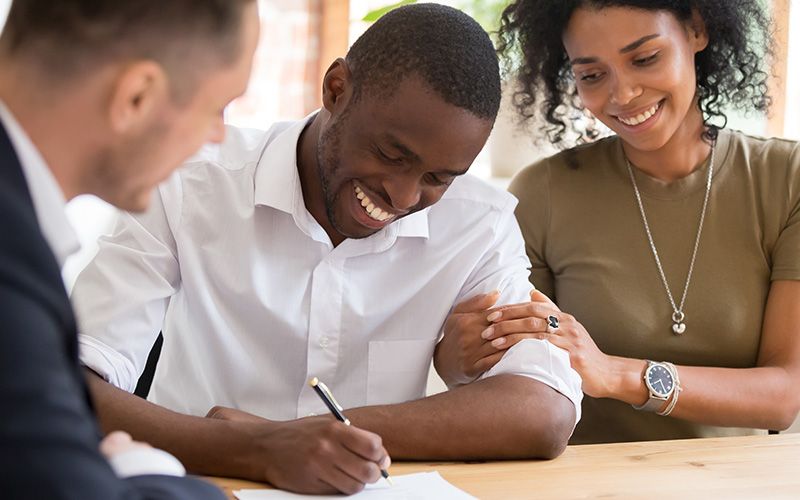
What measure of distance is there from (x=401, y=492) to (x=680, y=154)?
1.29 m

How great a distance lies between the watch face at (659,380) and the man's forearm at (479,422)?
457mm

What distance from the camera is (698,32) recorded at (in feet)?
7.51

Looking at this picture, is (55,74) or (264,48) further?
(264,48)

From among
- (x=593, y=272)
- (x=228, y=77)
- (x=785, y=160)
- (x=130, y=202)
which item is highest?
(x=228, y=77)

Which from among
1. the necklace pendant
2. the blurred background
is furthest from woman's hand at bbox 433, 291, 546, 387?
the blurred background

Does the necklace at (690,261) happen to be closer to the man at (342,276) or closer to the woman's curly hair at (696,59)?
the woman's curly hair at (696,59)

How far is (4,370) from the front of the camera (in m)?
0.69

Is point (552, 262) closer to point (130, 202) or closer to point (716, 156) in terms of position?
point (716, 156)

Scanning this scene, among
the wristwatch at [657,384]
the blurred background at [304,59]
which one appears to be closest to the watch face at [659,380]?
the wristwatch at [657,384]

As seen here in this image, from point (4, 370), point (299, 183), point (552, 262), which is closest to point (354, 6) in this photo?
point (552, 262)

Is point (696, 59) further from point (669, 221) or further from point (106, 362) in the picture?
point (106, 362)

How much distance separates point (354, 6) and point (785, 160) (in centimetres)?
232

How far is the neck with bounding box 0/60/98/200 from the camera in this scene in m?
0.79

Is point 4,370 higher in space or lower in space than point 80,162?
lower
